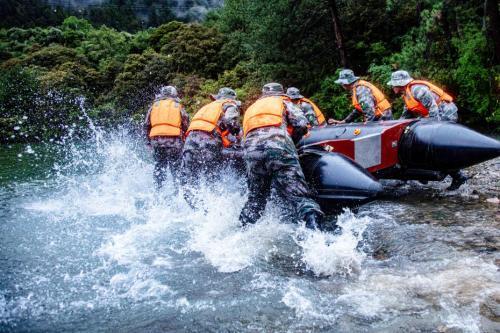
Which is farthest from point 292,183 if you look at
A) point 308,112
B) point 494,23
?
point 494,23

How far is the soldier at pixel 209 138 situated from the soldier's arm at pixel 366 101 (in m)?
2.70

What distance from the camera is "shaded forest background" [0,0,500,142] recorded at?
12.8 metres

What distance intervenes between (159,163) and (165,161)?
0.52 feet

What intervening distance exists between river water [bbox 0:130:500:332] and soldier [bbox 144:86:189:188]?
77cm

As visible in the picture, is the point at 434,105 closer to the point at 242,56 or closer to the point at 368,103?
the point at 368,103

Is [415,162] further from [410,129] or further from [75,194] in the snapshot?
[75,194]

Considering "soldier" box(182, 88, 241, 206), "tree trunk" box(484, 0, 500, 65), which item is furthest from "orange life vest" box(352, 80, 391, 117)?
"tree trunk" box(484, 0, 500, 65)

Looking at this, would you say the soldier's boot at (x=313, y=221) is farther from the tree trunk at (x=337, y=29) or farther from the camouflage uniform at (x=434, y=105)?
the tree trunk at (x=337, y=29)

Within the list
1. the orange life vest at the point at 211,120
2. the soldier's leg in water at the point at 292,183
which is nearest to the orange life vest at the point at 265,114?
the soldier's leg in water at the point at 292,183

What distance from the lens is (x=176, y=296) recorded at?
4340 millimetres

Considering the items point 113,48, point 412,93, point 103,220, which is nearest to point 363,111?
point 412,93

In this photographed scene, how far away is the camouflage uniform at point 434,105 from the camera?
295 inches

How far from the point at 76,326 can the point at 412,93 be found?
653cm

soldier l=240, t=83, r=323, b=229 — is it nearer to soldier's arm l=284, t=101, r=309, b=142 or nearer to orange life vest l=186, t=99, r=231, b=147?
soldier's arm l=284, t=101, r=309, b=142
